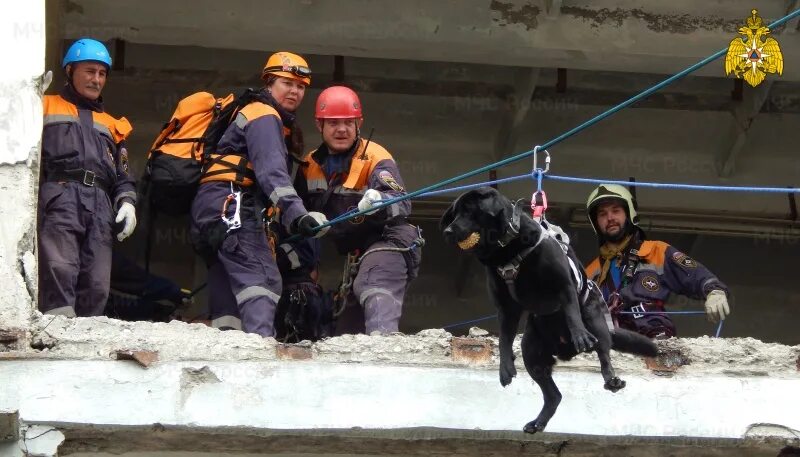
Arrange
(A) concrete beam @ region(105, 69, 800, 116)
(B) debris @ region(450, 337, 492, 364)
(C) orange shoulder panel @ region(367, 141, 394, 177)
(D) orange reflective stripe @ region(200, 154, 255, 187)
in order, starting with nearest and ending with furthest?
1. (B) debris @ region(450, 337, 492, 364)
2. (D) orange reflective stripe @ region(200, 154, 255, 187)
3. (C) orange shoulder panel @ region(367, 141, 394, 177)
4. (A) concrete beam @ region(105, 69, 800, 116)

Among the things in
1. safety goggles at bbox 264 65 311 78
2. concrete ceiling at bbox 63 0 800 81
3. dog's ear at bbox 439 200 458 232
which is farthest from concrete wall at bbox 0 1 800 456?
concrete ceiling at bbox 63 0 800 81

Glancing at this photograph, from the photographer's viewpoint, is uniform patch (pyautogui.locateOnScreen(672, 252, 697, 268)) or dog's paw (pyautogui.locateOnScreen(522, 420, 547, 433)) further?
uniform patch (pyautogui.locateOnScreen(672, 252, 697, 268))

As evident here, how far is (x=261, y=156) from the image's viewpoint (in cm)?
883

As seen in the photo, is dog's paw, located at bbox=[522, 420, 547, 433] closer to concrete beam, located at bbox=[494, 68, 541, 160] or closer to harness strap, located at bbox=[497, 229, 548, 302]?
harness strap, located at bbox=[497, 229, 548, 302]

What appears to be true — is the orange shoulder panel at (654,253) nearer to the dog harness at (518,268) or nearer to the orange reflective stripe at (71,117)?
Result: the orange reflective stripe at (71,117)

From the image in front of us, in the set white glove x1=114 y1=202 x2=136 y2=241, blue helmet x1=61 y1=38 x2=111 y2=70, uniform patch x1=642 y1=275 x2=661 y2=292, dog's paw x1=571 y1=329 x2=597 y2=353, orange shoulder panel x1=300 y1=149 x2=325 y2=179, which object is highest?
blue helmet x1=61 y1=38 x2=111 y2=70

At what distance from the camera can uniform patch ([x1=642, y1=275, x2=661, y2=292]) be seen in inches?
388

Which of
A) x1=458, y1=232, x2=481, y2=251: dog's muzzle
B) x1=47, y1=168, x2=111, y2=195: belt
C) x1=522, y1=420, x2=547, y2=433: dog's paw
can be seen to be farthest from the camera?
x1=47, y1=168, x2=111, y2=195: belt

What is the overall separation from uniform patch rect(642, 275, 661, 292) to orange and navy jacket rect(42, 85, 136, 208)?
282cm

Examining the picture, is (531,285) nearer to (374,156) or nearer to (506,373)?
(506,373)

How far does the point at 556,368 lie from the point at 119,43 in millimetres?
4455

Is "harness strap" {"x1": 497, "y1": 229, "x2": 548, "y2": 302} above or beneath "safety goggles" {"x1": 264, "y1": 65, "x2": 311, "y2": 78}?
beneath

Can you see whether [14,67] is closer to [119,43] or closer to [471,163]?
[119,43]

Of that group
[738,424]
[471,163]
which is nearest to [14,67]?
[738,424]
